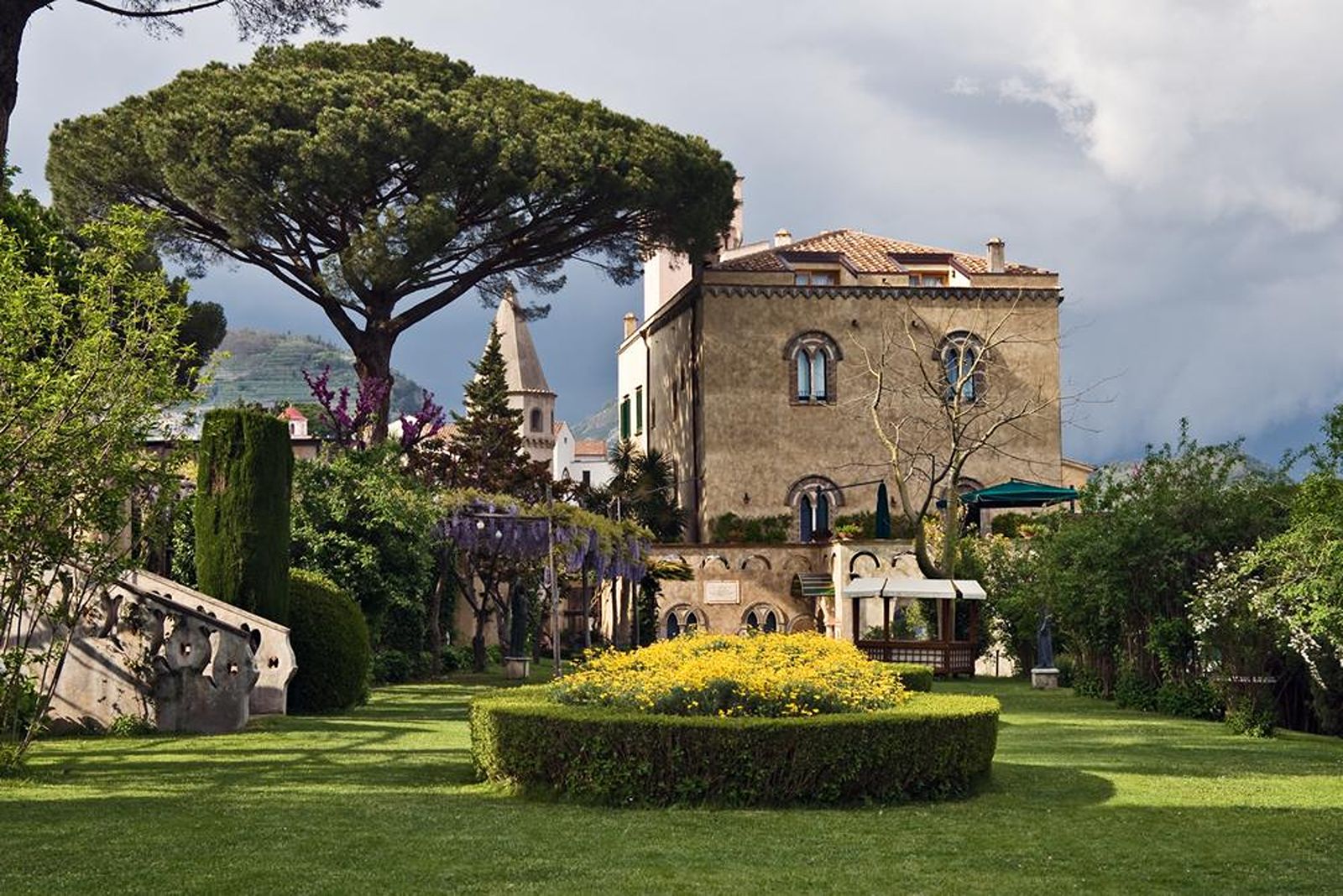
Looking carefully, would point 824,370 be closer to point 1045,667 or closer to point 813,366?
point 813,366

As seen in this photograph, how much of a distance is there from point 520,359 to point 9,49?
72.2m

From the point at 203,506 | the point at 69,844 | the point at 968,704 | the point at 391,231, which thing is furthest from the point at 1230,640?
the point at 391,231

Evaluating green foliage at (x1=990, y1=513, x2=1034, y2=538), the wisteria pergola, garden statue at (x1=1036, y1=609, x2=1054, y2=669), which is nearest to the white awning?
garden statue at (x1=1036, y1=609, x2=1054, y2=669)

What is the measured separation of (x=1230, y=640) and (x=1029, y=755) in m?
4.91

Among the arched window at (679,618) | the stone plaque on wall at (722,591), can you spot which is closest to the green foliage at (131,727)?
the arched window at (679,618)

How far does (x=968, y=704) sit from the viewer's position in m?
12.8

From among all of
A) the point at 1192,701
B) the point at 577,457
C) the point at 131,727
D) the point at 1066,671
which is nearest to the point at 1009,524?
the point at 1066,671

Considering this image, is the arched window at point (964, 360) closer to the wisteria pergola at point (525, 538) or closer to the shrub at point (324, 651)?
the wisteria pergola at point (525, 538)

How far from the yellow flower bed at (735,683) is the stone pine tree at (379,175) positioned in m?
22.5

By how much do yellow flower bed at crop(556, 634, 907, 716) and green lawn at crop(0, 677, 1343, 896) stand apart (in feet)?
3.43

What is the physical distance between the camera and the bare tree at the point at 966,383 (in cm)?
4750

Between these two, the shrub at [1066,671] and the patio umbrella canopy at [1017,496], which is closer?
the shrub at [1066,671]

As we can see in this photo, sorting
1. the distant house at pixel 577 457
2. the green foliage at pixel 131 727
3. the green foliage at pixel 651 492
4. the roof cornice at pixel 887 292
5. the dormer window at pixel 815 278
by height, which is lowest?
the green foliage at pixel 131 727

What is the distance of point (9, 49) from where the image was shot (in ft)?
47.5
